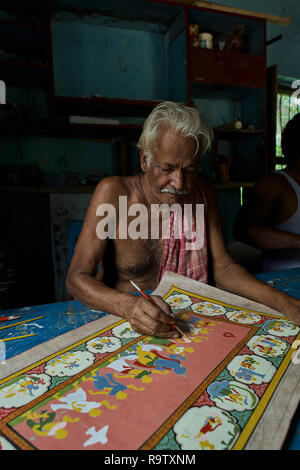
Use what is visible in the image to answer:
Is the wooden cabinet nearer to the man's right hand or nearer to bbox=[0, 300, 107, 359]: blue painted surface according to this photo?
bbox=[0, 300, 107, 359]: blue painted surface

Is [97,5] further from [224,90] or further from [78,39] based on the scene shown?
[224,90]

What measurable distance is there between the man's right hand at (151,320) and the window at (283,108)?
404 centimetres

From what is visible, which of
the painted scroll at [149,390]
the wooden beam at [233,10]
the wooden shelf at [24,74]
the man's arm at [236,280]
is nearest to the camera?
the painted scroll at [149,390]

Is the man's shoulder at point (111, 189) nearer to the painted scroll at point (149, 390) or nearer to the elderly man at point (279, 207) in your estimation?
the painted scroll at point (149, 390)

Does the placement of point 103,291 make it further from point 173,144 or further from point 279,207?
point 279,207

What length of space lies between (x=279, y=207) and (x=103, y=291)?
5.42ft

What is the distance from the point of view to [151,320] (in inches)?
38.1

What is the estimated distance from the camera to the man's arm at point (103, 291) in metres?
0.97

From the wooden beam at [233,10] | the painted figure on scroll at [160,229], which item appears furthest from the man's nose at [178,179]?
the wooden beam at [233,10]

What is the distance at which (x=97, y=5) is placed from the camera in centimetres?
309

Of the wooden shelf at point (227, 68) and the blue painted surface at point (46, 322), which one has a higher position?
the wooden shelf at point (227, 68)

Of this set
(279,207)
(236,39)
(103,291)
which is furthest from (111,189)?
(236,39)

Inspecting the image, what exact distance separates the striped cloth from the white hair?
0.40m

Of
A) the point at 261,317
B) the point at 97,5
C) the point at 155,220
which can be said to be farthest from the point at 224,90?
the point at 261,317
